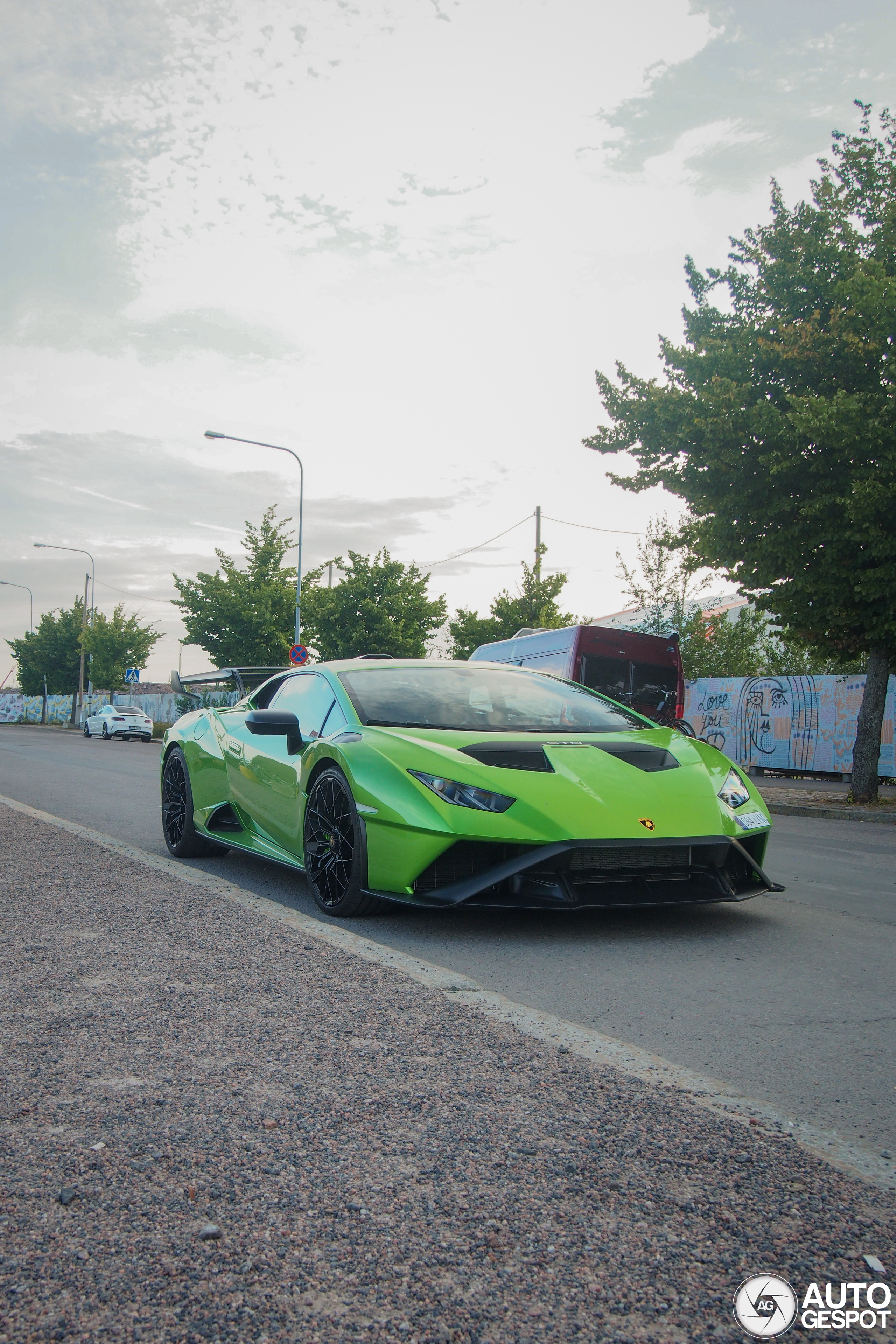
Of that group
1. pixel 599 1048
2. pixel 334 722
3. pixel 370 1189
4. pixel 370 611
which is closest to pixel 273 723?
pixel 334 722

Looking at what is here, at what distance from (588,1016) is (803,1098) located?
2.66 ft

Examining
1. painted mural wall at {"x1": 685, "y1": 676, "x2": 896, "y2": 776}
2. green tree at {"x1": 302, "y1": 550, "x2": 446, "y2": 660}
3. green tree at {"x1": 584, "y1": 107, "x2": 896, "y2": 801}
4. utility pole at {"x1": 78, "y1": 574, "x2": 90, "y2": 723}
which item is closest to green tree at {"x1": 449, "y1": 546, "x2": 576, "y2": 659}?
green tree at {"x1": 302, "y1": 550, "x2": 446, "y2": 660}

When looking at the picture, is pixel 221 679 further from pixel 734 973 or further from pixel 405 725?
pixel 734 973

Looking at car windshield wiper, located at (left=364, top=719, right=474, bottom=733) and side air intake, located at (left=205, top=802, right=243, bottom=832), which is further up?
car windshield wiper, located at (left=364, top=719, right=474, bottom=733)

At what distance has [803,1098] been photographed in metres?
2.57

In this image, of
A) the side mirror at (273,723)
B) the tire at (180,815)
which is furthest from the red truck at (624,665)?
the side mirror at (273,723)

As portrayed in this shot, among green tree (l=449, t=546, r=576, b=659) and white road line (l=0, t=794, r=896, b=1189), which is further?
green tree (l=449, t=546, r=576, b=659)

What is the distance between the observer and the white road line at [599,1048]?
2.25m

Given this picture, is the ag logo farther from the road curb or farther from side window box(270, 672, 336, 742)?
the road curb

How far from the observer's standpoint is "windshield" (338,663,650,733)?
5145 millimetres

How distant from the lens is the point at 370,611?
3372 cm

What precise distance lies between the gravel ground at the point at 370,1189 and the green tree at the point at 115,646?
187 ft

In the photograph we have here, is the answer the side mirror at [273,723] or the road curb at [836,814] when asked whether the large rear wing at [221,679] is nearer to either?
the side mirror at [273,723]

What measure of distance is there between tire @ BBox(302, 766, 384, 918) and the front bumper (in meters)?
0.17
